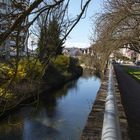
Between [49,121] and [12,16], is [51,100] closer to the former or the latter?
[49,121]

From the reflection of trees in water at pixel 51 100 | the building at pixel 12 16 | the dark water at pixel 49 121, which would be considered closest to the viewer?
the building at pixel 12 16

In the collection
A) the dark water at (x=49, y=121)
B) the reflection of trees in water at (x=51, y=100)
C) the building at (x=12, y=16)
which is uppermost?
the building at (x=12, y=16)

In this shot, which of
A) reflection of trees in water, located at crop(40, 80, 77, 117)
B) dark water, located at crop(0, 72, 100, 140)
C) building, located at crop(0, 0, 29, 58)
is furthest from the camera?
reflection of trees in water, located at crop(40, 80, 77, 117)

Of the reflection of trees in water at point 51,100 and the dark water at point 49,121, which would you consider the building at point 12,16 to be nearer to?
the dark water at point 49,121

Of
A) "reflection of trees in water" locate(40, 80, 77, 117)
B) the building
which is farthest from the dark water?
the building

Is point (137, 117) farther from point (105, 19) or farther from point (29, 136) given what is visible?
point (105, 19)

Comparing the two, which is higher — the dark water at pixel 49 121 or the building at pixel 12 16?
the building at pixel 12 16

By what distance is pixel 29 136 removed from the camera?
16188mm

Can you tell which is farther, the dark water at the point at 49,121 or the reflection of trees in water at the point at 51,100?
the reflection of trees in water at the point at 51,100

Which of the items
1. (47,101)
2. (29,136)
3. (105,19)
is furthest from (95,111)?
(47,101)

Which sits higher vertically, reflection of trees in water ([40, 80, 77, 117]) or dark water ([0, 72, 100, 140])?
dark water ([0, 72, 100, 140])

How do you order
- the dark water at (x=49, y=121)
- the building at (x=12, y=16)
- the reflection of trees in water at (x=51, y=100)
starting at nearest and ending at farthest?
the building at (x=12, y=16) < the dark water at (x=49, y=121) < the reflection of trees in water at (x=51, y=100)

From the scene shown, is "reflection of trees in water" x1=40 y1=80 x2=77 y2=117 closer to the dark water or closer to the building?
the dark water

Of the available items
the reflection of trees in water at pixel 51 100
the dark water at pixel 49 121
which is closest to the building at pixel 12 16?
the dark water at pixel 49 121
